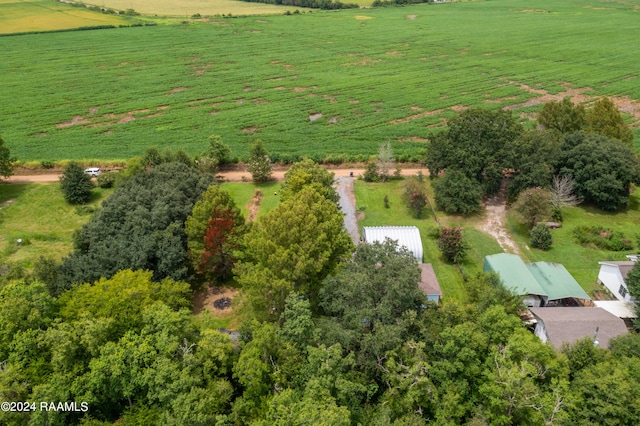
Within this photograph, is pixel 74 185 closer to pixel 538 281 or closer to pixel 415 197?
pixel 415 197

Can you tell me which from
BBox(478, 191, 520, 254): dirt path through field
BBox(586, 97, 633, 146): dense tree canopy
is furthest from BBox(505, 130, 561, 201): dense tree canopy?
BBox(586, 97, 633, 146): dense tree canopy

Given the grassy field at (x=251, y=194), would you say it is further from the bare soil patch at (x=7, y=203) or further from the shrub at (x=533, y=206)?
the shrub at (x=533, y=206)

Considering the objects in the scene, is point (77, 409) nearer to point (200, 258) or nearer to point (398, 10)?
point (200, 258)

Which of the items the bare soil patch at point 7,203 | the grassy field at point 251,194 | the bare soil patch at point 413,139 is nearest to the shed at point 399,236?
the grassy field at point 251,194

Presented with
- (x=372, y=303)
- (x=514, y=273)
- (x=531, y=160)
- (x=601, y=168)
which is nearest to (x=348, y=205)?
(x=514, y=273)

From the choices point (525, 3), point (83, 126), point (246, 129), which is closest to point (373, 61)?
point (246, 129)

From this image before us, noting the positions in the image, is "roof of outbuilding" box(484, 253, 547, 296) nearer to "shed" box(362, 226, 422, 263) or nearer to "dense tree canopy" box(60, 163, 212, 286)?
"shed" box(362, 226, 422, 263)
